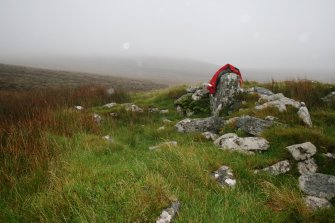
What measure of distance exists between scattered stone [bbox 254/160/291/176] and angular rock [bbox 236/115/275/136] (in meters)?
1.67

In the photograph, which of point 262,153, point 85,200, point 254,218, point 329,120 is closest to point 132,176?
point 85,200

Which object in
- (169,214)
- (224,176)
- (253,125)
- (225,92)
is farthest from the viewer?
(225,92)

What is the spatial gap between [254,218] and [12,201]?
12.5 feet

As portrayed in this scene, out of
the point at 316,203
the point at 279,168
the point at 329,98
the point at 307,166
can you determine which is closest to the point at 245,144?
the point at 279,168

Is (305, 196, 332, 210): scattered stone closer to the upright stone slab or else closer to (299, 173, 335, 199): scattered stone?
(299, 173, 335, 199): scattered stone

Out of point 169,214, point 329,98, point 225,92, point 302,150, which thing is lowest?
point 169,214

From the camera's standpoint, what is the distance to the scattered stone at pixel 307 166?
597 cm

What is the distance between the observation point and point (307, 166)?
20.0 ft

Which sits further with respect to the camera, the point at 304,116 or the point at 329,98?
the point at 329,98

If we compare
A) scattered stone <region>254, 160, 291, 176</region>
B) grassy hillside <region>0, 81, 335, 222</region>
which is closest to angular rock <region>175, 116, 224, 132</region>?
grassy hillside <region>0, 81, 335, 222</region>

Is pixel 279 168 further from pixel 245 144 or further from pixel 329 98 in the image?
pixel 329 98

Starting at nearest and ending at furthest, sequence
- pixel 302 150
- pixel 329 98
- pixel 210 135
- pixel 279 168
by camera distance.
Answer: pixel 279 168
pixel 302 150
pixel 210 135
pixel 329 98

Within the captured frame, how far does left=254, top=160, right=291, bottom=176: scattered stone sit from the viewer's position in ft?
19.2

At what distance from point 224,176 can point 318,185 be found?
1.65m
